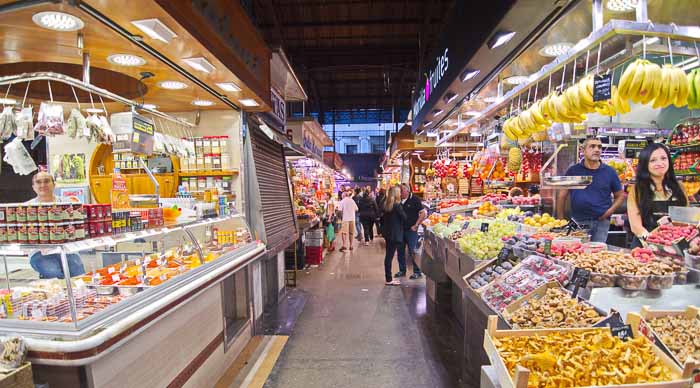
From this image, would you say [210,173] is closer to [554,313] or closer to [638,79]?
[554,313]

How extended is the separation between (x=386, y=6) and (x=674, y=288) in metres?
8.30

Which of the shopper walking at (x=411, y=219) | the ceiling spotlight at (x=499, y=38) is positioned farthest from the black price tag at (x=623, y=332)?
the shopper walking at (x=411, y=219)

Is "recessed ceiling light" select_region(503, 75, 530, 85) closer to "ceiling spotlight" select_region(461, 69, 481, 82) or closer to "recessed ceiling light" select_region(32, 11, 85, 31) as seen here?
"ceiling spotlight" select_region(461, 69, 481, 82)

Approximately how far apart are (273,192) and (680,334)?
4850 millimetres

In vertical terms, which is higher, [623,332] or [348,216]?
[623,332]

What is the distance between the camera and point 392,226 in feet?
22.6

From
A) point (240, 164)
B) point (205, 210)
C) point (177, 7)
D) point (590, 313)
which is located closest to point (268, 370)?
point (205, 210)

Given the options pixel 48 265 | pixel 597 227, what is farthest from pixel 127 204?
pixel 597 227

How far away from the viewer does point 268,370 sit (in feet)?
11.9

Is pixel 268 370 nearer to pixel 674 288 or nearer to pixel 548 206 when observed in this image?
pixel 674 288

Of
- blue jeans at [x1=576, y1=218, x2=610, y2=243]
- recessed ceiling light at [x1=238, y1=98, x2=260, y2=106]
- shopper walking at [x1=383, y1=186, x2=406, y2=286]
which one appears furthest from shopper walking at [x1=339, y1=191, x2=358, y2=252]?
blue jeans at [x1=576, y1=218, x2=610, y2=243]

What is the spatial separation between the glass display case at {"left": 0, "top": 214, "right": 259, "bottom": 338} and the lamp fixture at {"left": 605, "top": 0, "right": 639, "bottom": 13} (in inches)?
140

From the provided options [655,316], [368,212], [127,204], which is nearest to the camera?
[655,316]

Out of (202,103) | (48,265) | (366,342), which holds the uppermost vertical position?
(202,103)
